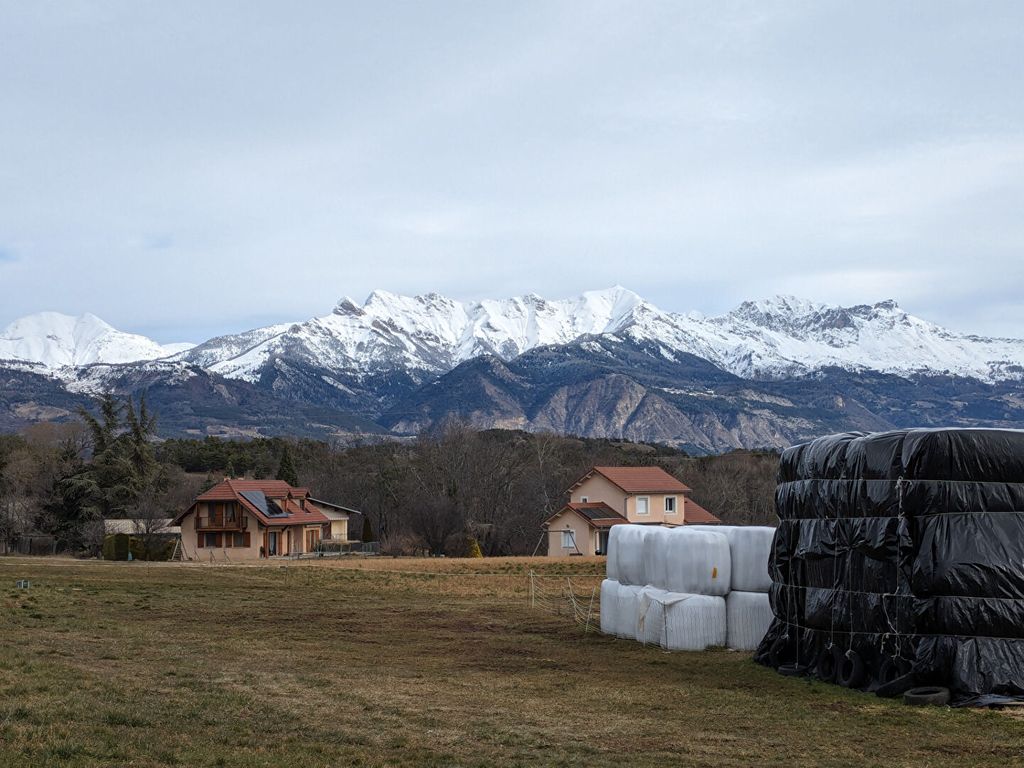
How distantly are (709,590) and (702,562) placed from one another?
674mm

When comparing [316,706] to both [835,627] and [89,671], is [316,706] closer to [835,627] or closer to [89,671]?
[89,671]

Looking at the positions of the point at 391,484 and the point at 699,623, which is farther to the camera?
the point at 391,484

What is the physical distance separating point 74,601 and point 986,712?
26431 millimetres

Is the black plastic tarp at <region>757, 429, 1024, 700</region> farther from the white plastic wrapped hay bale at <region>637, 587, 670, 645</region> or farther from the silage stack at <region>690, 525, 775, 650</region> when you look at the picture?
the white plastic wrapped hay bale at <region>637, 587, 670, 645</region>

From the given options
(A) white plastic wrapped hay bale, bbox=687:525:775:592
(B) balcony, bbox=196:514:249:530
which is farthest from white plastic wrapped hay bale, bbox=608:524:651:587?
(B) balcony, bbox=196:514:249:530

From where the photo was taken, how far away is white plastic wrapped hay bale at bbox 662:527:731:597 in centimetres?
2672

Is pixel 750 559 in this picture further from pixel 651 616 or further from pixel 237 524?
pixel 237 524

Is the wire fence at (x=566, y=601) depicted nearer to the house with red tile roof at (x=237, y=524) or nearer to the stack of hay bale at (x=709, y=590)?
the stack of hay bale at (x=709, y=590)

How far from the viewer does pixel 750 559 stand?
26797 mm

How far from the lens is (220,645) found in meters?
25.4

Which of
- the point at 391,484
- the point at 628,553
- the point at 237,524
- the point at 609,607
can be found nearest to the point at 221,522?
the point at 237,524

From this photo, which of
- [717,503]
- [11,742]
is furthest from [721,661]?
[717,503]

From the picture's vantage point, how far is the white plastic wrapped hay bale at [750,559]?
2673 cm

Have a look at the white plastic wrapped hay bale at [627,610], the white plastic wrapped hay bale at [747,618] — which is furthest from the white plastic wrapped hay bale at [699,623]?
the white plastic wrapped hay bale at [627,610]
